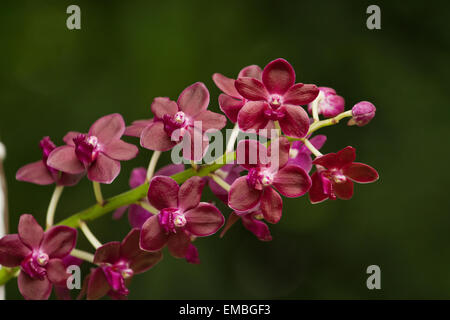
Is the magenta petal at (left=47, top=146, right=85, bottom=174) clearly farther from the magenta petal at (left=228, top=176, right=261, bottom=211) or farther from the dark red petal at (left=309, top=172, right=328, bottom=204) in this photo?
the dark red petal at (left=309, top=172, right=328, bottom=204)

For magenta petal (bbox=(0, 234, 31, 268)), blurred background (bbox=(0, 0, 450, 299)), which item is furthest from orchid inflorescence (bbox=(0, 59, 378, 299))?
blurred background (bbox=(0, 0, 450, 299))

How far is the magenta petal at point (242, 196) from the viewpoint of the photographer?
971 mm

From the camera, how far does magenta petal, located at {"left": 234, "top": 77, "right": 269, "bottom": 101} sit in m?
0.99

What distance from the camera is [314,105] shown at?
1041 millimetres

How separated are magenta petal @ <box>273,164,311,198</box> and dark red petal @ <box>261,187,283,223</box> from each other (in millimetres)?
18

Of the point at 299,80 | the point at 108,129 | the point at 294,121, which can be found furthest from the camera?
the point at 299,80

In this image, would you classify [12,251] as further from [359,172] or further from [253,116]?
[359,172]

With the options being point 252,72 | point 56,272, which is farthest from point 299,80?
point 56,272

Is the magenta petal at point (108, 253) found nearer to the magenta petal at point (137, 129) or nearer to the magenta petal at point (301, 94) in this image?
the magenta petal at point (137, 129)

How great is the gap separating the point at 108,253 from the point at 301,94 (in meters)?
0.49

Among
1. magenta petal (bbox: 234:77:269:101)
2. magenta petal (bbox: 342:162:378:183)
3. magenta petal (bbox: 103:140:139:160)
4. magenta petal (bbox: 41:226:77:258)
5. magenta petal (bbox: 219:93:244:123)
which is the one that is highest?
magenta petal (bbox: 234:77:269:101)

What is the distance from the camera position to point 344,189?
3.48ft

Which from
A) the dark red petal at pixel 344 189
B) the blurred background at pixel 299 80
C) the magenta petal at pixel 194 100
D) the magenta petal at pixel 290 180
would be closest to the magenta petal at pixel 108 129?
the magenta petal at pixel 194 100

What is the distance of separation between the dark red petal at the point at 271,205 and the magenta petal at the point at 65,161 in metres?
0.37
